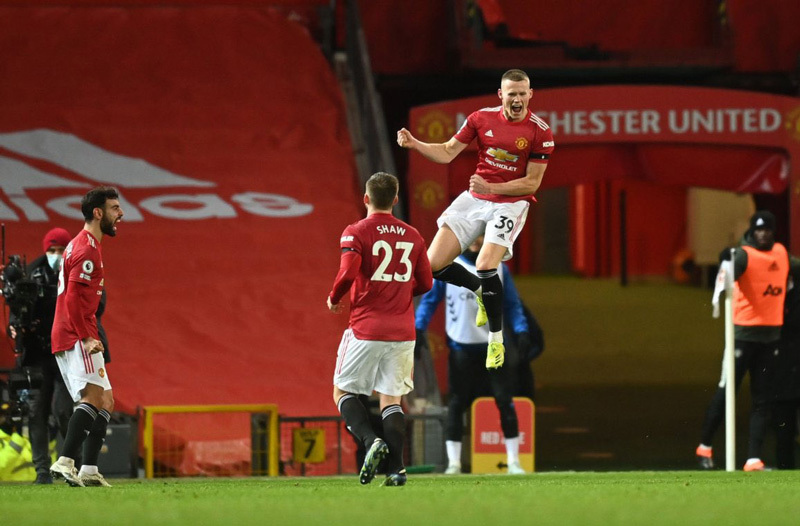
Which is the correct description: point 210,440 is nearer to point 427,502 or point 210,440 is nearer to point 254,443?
point 254,443

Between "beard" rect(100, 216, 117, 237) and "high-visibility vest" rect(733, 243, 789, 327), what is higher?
"beard" rect(100, 216, 117, 237)

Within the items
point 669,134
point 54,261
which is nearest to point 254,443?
point 54,261

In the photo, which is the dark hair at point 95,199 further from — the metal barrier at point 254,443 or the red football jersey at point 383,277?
the metal barrier at point 254,443

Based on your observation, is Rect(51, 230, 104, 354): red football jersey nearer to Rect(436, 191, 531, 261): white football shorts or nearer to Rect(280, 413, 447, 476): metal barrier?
Rect(436, 191, 531, 261): white football shorts

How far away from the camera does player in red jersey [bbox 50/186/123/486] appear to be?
358 inches

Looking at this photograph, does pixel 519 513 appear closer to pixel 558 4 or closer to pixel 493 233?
pixel 493 233

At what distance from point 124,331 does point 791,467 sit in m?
6.59

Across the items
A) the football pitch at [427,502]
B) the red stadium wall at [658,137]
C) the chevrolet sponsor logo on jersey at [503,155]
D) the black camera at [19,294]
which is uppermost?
the red stadium wall at [658,137]

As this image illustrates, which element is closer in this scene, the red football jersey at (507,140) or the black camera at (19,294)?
the red football jersey at (507,140)

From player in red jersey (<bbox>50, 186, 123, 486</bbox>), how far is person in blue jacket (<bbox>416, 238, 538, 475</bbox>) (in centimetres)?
313

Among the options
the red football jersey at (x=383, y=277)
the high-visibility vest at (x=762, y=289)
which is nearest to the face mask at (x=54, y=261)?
the red football jersey at (x=383, y=277)

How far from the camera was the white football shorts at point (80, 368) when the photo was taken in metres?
9.20

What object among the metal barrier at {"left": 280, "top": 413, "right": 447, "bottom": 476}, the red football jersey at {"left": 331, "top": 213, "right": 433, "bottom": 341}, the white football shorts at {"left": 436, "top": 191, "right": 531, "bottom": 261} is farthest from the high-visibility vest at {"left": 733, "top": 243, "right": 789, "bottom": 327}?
the red football jersey at {"left": 331, "top": 213, "right": 433, "bottom": 341}

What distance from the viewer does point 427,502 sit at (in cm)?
753
